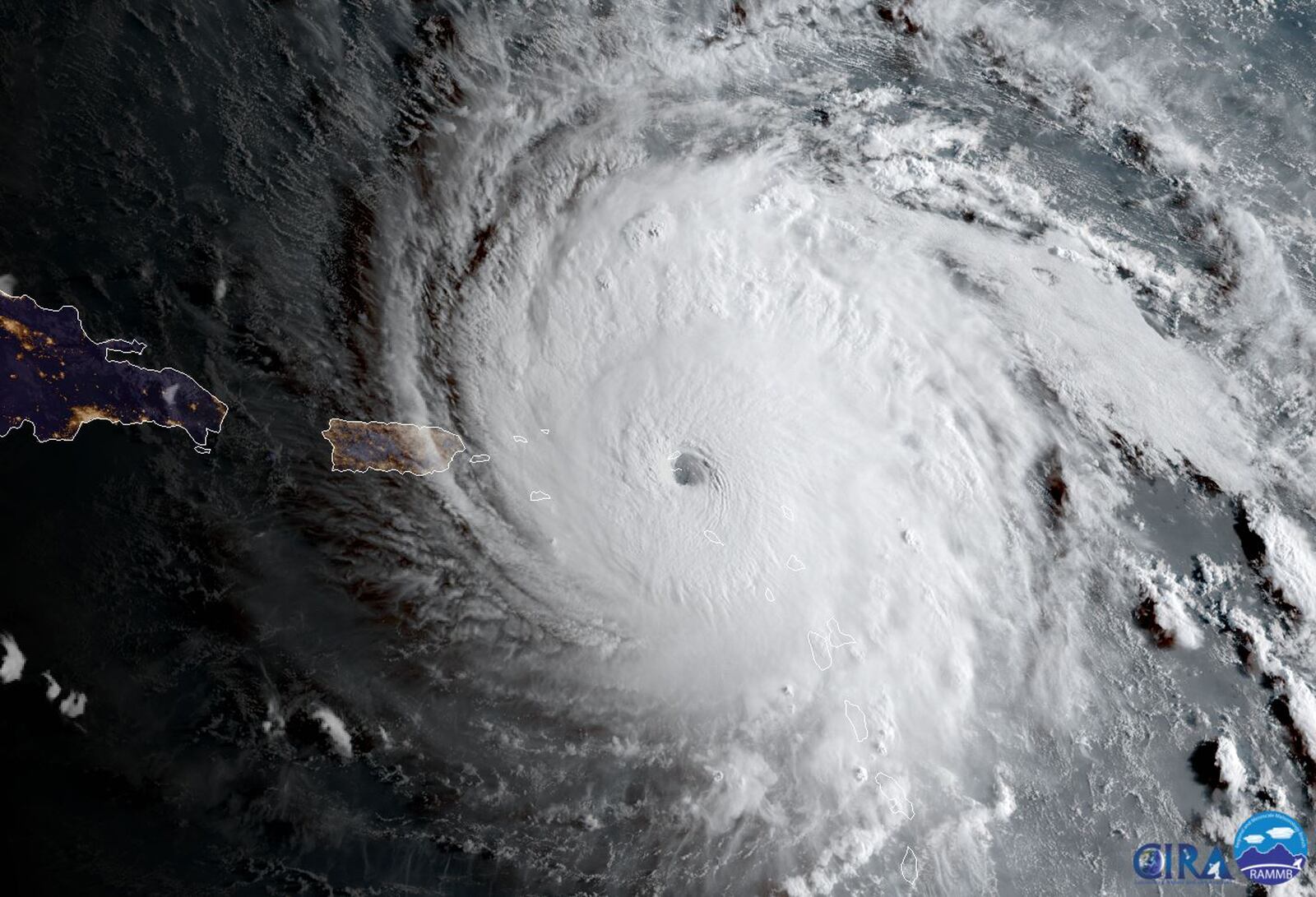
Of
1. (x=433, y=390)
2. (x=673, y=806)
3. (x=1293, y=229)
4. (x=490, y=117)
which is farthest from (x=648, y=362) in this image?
(x=1293, y=229)

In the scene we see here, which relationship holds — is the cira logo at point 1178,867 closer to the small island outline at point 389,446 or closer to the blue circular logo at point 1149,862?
the blue circular logo at point 1149,862

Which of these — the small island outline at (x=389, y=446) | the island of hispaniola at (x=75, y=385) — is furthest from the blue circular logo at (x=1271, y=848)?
the island of hispaniola at (x=75, y=385)

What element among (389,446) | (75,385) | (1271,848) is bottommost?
(75,385)

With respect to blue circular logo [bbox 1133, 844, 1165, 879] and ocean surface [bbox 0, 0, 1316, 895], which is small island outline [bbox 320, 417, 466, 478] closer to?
ocean surface [bbox 0, 0, 1316, 895]

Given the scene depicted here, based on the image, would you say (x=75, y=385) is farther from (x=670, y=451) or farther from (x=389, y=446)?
(x=670, y=451)

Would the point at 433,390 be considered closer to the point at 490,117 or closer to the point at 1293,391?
the point at 490,117

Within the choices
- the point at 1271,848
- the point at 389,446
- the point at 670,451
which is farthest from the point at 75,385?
the point at 1271,848
